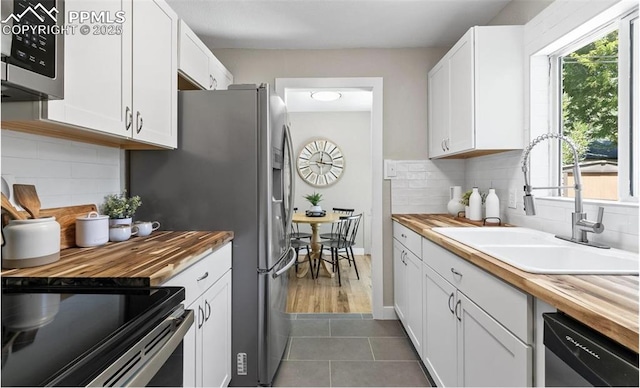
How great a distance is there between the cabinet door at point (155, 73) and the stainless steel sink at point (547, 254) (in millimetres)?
1560

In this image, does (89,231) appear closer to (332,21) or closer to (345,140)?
(332,21)

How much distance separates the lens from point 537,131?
202 cm

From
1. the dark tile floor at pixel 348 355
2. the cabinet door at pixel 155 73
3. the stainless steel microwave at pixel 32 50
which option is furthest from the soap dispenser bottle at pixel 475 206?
the stainless steel microwave at pixel 32 50

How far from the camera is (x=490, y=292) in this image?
1.20m

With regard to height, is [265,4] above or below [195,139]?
above

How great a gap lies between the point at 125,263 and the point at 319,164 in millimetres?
4596

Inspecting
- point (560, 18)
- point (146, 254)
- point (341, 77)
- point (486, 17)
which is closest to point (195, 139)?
point (146, 254)

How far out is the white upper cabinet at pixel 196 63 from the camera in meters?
1.99

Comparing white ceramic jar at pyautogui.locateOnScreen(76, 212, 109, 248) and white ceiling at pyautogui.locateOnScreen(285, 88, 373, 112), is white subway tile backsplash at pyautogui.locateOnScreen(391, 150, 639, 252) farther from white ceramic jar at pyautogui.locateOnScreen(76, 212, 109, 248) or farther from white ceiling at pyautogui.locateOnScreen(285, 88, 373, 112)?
white ceramic jar at pyautogui.locateOnScreen(76, 212, 109, 248)

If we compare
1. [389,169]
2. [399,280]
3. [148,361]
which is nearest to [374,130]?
[389,169]

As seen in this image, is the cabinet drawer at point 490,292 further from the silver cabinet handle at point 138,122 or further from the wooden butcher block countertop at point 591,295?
the silver cabinet handle at point 138,122

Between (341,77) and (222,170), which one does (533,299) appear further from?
(341,77)

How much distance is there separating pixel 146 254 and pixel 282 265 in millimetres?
944

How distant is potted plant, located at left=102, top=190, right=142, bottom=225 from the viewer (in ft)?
5.53
